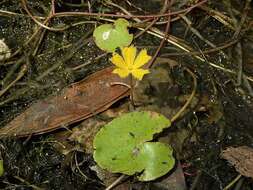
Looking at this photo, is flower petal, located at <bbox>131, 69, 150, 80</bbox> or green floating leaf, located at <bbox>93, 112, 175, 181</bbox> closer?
green floating leaf, located at <bbox>93, 112, 175, 181</bbox>

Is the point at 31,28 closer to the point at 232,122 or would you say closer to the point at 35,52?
the point at 35,52

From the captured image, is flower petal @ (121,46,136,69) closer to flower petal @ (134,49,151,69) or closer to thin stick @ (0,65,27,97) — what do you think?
flower petal @ (134,49,151,69)

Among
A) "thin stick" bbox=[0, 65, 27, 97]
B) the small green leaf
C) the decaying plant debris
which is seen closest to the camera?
the small green leaf

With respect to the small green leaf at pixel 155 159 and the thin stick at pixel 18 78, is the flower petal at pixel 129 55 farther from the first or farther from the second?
the thin stick at pixel 18 78

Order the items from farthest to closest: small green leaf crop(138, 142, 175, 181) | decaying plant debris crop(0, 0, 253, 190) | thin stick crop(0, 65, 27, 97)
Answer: thin stick crop(0, 65, 27, 97) → decaying plant debris crop(0, 0, 253, 190) → small green leaf crop(138, 142, 175, 181)

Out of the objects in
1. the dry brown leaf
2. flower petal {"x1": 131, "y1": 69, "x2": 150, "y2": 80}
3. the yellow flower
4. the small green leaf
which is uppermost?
the yellow flower

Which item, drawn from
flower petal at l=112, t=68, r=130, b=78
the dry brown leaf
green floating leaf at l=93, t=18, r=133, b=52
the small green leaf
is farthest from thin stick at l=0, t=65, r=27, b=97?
the small green leaf

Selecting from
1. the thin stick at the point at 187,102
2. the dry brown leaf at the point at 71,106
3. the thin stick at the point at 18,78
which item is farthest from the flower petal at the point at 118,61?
the thin stick at the point at 18,78

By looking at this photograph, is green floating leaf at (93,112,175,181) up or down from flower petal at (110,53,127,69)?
down
